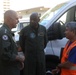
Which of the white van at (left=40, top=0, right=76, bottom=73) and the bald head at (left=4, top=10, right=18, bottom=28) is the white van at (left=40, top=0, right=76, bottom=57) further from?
the bald head at (left=4, top=10, right=18, bottom=28)

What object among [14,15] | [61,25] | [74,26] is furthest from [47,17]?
[74,26]

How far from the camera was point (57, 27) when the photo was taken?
19.4 feet

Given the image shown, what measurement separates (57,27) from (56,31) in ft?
0.31

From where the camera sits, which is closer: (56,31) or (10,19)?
(10,19)

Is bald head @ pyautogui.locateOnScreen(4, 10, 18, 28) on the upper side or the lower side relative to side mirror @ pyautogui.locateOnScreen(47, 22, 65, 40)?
upper

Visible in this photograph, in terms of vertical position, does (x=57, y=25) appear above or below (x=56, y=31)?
above

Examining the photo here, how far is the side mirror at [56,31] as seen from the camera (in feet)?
19.4

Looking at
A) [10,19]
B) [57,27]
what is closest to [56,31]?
[57,27]

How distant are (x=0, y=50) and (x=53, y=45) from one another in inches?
Result: 86.0

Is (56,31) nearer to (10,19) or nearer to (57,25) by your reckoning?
(57,25)

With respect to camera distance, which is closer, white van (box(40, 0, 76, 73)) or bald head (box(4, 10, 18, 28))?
bald head (box(4, 10, 18, 28))

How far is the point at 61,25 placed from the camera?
601cm

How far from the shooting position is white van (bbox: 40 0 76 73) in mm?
6000

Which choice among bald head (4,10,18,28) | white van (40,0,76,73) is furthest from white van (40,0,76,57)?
bald head (4,10,18,28)
